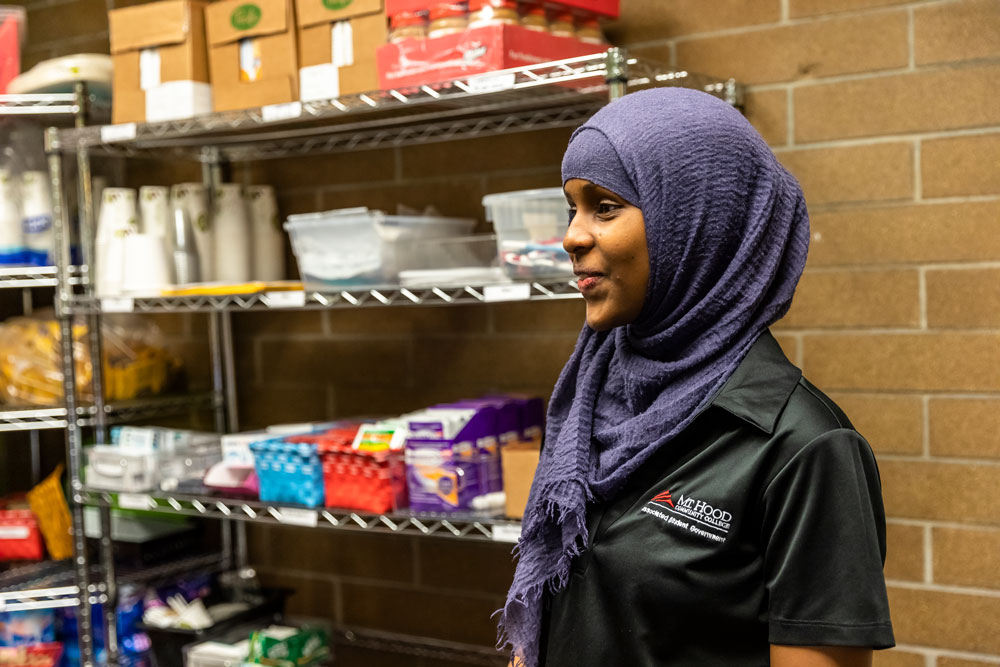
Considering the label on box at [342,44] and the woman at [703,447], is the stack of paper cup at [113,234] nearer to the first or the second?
the label on box at [342,44]

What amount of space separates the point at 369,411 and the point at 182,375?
649mm

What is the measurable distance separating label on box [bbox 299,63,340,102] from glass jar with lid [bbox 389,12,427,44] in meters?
0.20

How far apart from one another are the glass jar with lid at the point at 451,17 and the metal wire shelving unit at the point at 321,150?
13 centimetres

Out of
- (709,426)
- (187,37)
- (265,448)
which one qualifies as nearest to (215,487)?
(265,448)

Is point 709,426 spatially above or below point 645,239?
below

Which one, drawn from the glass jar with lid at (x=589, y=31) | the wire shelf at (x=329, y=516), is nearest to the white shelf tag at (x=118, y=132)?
the wire shelf at (x=329, y=516)

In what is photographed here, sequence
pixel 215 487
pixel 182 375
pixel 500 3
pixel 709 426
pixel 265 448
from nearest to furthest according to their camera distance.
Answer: pixel 709 426 → pixel 500 3 → pixel 265 448 → pixel 215 487 → pixel 182 375

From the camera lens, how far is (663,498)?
1315 mm

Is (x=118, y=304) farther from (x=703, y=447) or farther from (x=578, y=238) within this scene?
(x=703, y=447)

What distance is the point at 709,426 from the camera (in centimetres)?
132

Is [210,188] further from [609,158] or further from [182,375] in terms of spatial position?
[609,158]

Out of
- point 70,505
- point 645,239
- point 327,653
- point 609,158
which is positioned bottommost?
point 327,653

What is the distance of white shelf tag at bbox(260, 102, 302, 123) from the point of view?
2.31m

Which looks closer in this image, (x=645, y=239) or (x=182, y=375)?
(x=645, y=239)
